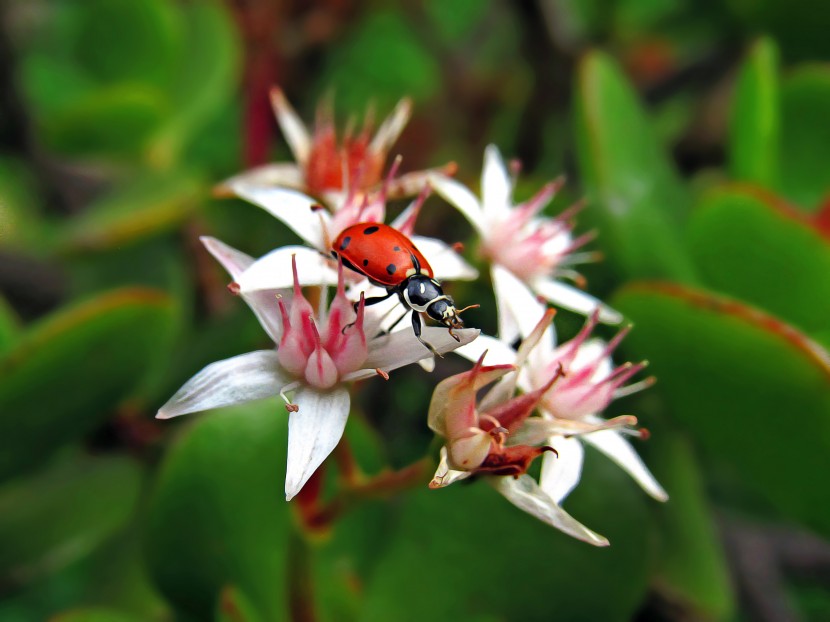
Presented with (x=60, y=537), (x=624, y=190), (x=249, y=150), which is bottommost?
Answer: (x=60, y=537)

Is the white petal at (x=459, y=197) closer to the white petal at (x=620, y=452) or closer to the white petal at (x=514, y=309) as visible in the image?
the white petal at (x=514, y=309)

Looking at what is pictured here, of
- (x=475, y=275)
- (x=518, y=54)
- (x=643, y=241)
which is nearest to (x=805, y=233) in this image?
(x=643, y=241)

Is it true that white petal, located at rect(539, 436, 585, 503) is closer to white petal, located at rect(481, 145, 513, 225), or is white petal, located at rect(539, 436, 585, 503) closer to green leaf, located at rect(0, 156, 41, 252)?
white petal, located at rect(481, 145, 513, 225)

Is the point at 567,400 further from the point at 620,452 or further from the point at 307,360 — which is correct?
the point at 307,360

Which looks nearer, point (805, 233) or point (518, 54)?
point (805, 233)

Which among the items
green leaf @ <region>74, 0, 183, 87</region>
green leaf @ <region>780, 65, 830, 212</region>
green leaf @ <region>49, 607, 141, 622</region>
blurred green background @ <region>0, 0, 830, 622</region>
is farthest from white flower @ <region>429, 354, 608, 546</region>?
green leaf @ <region>74, 0, 183, 87</region>

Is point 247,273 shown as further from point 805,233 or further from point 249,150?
point 249,150

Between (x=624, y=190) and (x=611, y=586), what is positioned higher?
(x=624, y=190)

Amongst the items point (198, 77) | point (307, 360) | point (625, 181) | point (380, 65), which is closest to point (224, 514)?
point (307, 360)
